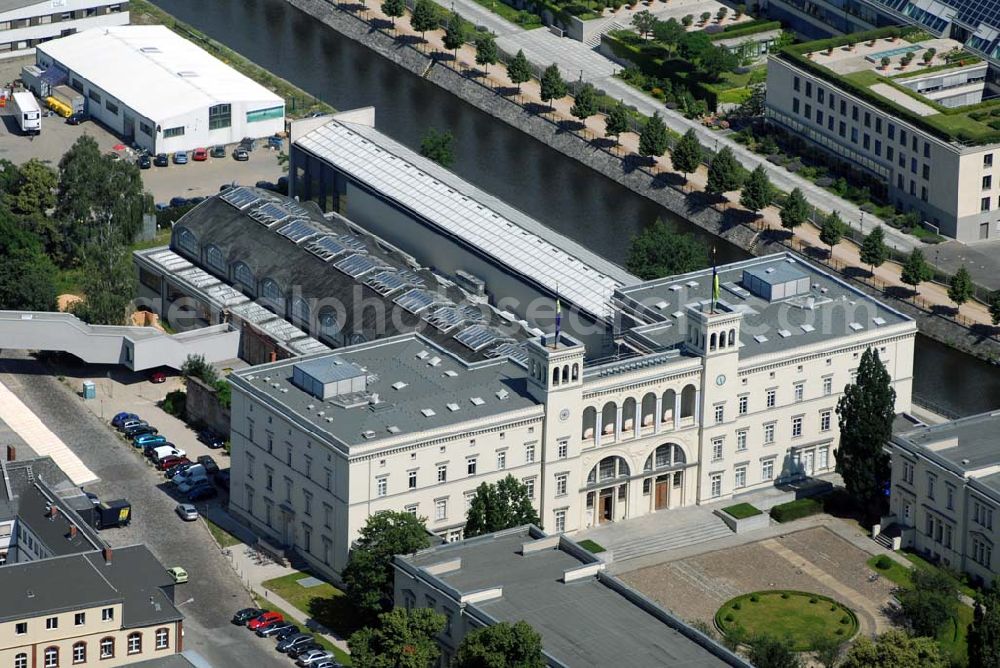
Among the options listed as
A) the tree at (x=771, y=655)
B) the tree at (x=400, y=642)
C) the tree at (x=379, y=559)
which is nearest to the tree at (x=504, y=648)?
the tree at (x=400, y=642)

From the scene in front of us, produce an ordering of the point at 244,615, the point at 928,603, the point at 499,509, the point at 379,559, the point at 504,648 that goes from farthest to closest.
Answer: the point at 499,509 < the point at 244,615 < the point at 928,603 < the point at 379,559 < the point at 504,648

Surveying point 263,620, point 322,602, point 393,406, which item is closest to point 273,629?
point 263,620

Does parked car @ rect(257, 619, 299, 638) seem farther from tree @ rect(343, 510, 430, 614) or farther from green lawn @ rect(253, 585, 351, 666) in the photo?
tree @ rect(343, 510, 430, 614)

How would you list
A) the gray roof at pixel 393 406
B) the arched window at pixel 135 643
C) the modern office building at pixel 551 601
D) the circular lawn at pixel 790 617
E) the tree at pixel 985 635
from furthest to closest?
1. the gray roof at pixel 393 406
2. the circular lawn at pixel 790 617
3. the tree at pixel 985 635
4. the arched window at pixel 135 643
5. the modern office building at pixel 551 601

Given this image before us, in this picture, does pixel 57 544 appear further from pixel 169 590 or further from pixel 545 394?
pixel 545 394

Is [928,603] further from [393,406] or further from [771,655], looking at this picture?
[393,406]

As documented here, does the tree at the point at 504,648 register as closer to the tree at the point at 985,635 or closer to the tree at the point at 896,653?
the tree at the point at 896,653
